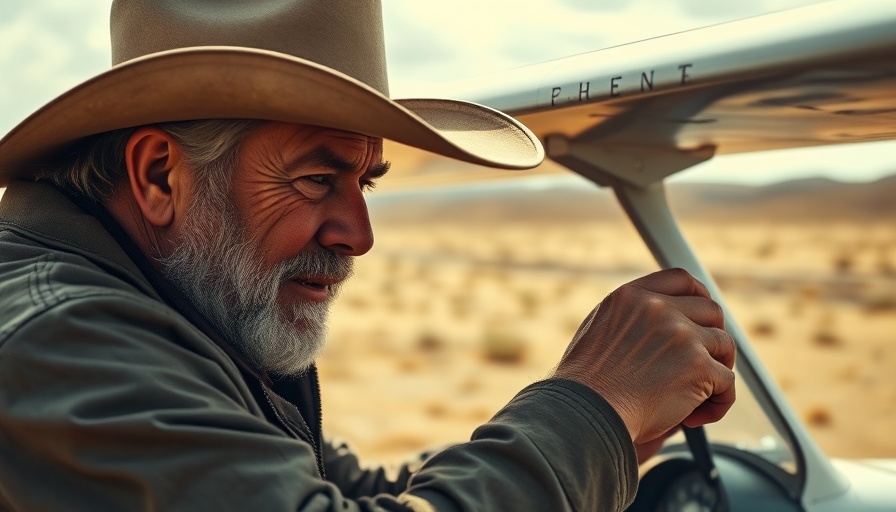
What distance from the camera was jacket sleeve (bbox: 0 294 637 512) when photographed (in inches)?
50.2

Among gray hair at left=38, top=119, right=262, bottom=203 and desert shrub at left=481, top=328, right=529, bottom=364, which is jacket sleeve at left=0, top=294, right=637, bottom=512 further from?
desert shrub at left=481, top=328, right=529, bottom=364

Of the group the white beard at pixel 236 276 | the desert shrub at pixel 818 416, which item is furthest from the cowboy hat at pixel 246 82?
the desert shrub at pixel 818 416

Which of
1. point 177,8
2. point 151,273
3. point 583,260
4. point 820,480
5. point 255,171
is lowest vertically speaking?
point 583,260

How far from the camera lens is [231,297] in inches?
70.7

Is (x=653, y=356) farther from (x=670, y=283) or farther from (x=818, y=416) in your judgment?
(x=818, y=416)

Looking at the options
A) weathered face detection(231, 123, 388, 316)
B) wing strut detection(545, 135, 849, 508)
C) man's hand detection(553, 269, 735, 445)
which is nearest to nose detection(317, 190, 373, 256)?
weathered face detection(231, 123, 388, 316)

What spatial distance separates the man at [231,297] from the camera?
131 centimetres

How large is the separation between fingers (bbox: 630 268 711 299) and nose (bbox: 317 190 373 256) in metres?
0.48

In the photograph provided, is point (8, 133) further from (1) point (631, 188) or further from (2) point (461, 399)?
(2) point (461, 399)

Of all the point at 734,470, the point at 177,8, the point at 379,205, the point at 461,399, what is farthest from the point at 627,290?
the point at 379,205

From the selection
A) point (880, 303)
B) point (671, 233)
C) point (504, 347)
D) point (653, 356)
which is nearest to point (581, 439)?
point (653, 356)

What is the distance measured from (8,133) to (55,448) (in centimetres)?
64

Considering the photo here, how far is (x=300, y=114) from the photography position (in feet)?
5.17

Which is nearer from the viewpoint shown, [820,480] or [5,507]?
[5,507]
